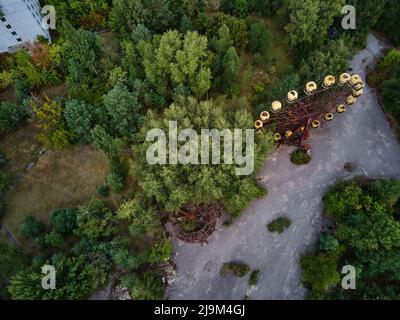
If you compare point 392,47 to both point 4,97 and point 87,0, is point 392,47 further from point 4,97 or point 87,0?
point 4,97

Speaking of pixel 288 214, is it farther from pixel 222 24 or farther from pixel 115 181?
pixel 222 24

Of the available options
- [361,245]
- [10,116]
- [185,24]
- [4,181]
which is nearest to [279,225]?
[361,245]

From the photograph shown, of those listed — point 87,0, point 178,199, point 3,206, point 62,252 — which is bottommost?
point 62,252

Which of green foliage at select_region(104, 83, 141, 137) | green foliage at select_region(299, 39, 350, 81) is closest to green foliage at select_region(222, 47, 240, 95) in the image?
green foliage at select_region(299, 39, 350, 81)

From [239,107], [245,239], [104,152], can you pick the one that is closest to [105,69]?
[104,152]

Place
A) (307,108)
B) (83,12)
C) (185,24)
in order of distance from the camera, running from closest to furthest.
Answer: (307,108)
(185,24)
(83,12)

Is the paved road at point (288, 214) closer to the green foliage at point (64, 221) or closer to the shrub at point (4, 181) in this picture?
the green foliage at point (64, 221)

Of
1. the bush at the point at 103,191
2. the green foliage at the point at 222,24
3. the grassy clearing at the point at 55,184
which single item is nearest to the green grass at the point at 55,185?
the grassy clearing at the point at 55,184
